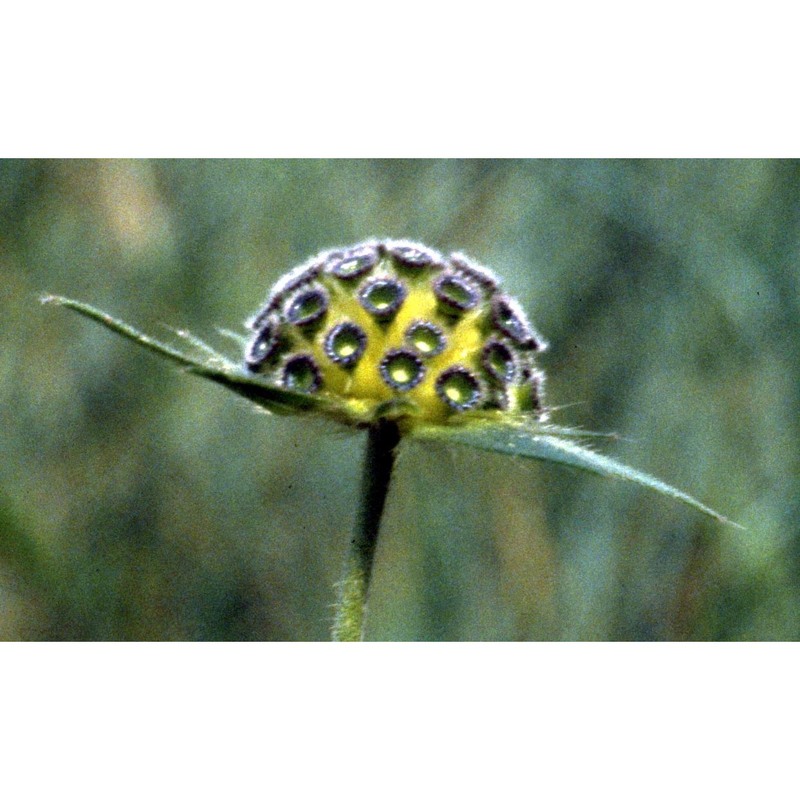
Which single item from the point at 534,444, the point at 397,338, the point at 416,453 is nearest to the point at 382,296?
the point at 397,338

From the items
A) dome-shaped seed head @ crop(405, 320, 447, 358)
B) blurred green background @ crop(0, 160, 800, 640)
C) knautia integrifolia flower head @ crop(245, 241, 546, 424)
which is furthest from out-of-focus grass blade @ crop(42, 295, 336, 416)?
blurred green background @ crop(0, 160, 800, 640)

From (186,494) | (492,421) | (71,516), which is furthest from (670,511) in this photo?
(492,421)

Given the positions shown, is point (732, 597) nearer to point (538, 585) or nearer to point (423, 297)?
point (538, 585)

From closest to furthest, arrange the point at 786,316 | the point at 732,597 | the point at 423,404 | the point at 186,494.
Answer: the point at 423,404 < the point at 732,597 < the point at 786,316 < the point at 186,494

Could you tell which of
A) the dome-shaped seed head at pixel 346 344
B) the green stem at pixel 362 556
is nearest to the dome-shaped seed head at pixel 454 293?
the dome-shaped seed head at pixel 346 344

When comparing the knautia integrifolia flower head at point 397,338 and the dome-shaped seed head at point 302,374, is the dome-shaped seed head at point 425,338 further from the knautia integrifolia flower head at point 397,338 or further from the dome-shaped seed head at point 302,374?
the dome-shaped seed head at point 302,374

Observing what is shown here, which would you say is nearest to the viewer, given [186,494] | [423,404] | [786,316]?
[423,404]

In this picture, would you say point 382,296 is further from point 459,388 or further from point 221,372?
point 221,372
